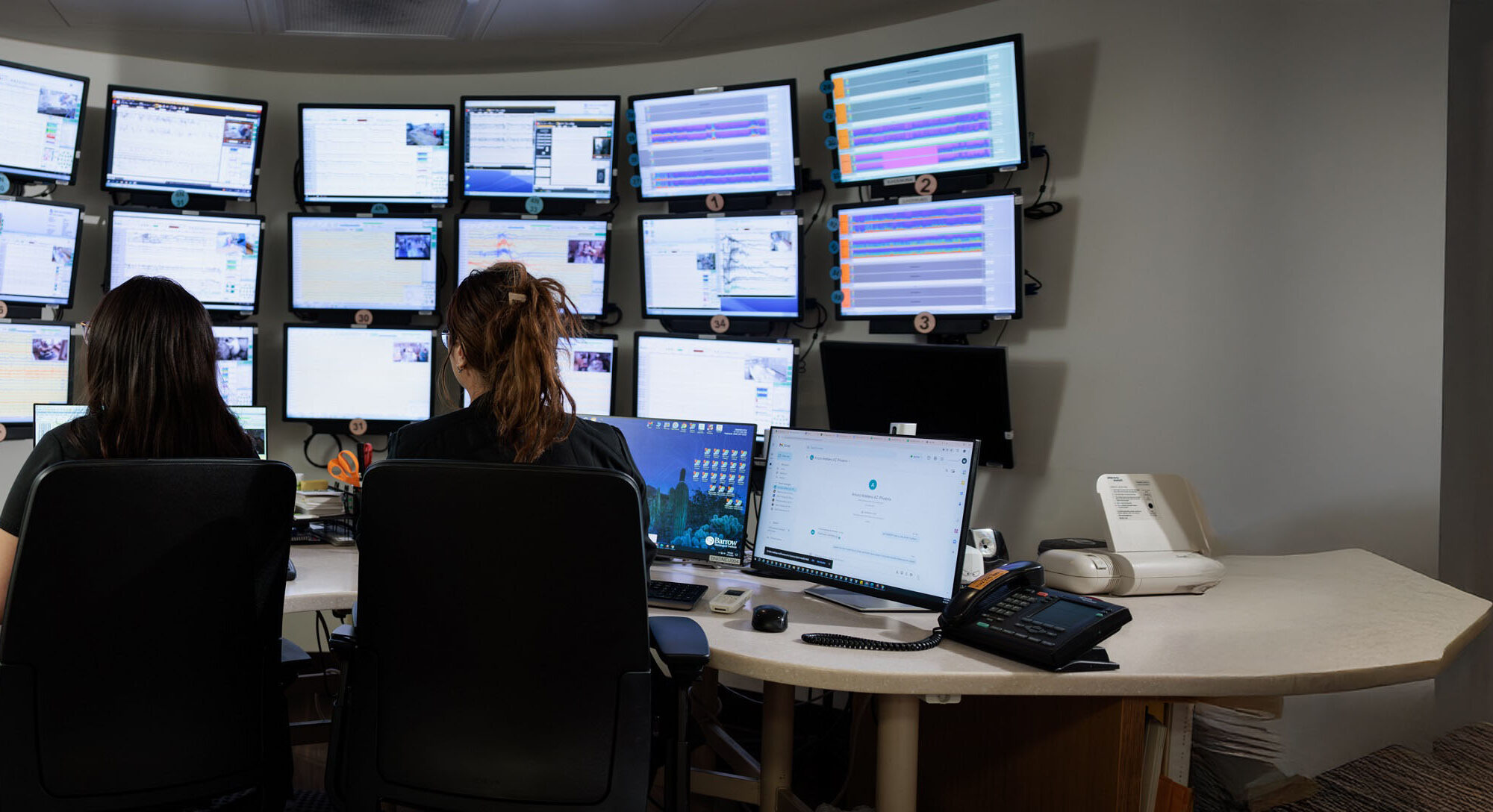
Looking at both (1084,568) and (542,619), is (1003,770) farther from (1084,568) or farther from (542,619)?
(542,619)

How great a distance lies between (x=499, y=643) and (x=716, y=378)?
1.74 metres

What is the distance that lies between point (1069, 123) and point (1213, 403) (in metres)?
0.88

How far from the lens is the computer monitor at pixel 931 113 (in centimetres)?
257

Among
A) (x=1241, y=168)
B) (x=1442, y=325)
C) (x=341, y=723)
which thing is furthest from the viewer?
(x=1241, y=168)

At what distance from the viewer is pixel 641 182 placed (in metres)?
3.15

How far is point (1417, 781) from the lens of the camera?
215 cm

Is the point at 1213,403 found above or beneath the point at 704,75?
beneath

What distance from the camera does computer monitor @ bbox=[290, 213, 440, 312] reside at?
325 centimetres

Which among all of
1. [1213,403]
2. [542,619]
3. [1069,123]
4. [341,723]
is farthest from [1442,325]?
[341,723]

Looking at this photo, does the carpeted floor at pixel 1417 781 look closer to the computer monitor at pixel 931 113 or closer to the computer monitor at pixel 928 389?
the computer monitor at pixel 928 389

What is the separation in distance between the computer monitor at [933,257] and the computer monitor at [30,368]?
2.47m

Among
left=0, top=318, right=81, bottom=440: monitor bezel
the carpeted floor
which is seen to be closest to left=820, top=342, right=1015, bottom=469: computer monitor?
the carpeted floor

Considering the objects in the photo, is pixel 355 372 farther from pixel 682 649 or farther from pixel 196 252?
pixel 682 649

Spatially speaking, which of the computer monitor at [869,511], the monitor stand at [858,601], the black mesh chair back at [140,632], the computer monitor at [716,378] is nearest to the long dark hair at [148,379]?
the black mesh chair back at [140,632]
